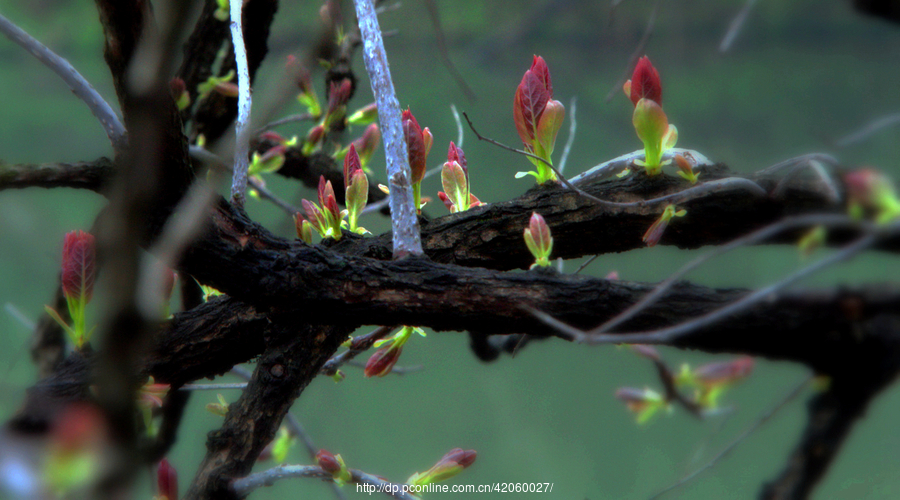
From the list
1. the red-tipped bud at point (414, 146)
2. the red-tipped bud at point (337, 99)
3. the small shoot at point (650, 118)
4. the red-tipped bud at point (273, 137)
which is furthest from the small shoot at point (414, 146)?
the red-tipped bud at point (273, 137)

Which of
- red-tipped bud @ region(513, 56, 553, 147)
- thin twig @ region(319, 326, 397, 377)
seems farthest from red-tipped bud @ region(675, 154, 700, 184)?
thin twig @ region(319, 326, 397, 377)

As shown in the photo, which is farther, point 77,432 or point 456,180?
point 456,180

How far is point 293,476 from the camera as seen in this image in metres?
0.54

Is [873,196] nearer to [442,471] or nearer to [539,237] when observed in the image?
[539,237]

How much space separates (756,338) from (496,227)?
0.28 metres

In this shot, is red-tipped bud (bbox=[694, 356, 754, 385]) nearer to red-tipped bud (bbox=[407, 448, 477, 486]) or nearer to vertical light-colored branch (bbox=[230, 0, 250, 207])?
red-tipped bud (bbox=[407, 448, 477, 486])

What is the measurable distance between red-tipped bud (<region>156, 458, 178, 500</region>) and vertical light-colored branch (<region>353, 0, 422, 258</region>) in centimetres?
36

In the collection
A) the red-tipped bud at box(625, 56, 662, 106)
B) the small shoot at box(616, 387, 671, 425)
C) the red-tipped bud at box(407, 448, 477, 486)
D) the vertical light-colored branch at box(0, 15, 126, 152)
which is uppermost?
the vertical light-colored branch at box(0, 15, 126, 152)

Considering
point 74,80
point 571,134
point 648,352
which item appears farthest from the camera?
point 571,134

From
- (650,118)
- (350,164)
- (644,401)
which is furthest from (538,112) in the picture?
(644,401)

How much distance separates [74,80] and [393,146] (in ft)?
0.88

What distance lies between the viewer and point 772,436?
4.05 feet

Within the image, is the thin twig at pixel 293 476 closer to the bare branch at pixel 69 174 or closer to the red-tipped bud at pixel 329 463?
the red-tipped bud at pixel 329 463

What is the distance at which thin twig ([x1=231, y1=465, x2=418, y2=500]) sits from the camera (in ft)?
1.65
